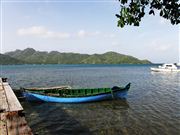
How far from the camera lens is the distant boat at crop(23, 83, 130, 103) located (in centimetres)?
2603

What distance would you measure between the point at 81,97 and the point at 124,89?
6273 mm

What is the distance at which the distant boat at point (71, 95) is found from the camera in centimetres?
2603

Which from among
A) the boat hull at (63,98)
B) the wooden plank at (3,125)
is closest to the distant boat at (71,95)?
the boat hull at (63,98)

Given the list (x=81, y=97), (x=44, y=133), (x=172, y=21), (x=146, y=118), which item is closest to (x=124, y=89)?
(x=81, y=97)

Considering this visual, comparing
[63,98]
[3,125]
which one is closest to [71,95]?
[63,98]

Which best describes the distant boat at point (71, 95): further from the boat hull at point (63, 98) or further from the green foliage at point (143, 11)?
the green foliage at point (143, 11)

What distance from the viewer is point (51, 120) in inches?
762

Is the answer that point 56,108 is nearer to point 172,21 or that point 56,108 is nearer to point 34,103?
point 34,103

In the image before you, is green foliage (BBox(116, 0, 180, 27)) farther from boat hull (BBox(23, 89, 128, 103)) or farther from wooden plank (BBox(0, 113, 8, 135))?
boat hull (BBox(23, 89, 128, 103))

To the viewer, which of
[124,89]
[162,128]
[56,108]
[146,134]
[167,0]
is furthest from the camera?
[124,89]

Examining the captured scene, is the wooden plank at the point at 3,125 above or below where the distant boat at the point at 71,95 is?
above

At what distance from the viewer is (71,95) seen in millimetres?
26312

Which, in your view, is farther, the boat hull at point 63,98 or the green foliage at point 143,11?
the boat hull at point 63,98

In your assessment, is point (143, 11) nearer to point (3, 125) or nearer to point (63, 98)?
point (3, 125)
